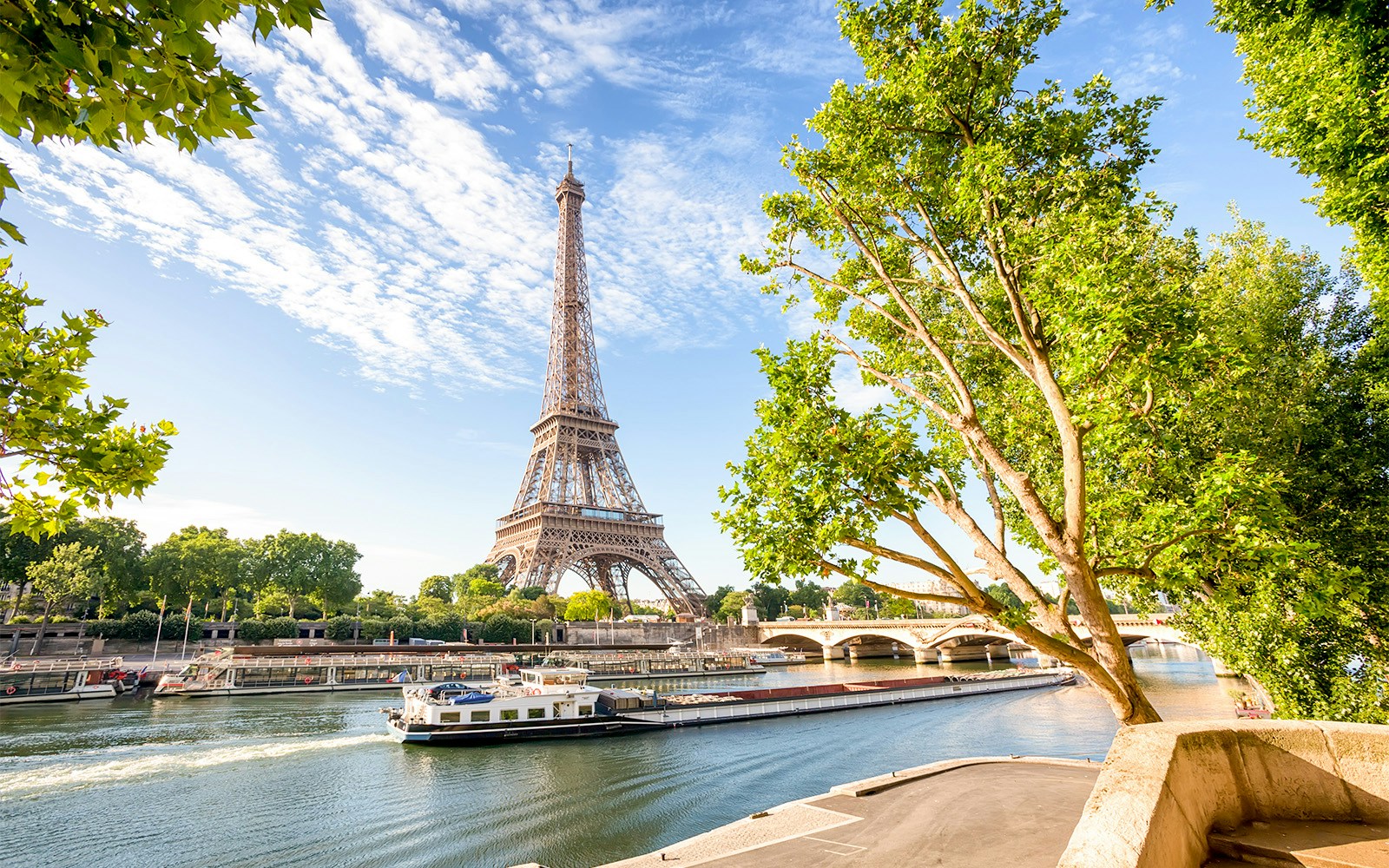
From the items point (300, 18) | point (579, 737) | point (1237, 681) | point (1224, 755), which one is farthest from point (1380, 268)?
point (1237, 681)

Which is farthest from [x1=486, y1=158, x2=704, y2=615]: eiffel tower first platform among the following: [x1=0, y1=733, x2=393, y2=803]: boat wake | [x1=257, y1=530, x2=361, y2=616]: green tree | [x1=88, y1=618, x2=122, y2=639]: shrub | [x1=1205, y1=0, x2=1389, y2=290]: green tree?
[x1=1205, y1=0, x2=1389, y2=290]: green tree

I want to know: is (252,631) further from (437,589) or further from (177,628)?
(437,589)

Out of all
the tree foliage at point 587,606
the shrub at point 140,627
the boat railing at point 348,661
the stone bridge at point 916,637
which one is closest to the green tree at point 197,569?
the shrub at point 140,627

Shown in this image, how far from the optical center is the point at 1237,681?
149ft

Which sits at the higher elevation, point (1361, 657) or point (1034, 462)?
point (1034, 462)

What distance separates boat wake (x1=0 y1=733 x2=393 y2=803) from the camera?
66.0 feet

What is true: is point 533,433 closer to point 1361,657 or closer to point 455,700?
point 455,700

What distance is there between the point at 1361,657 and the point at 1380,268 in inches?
314

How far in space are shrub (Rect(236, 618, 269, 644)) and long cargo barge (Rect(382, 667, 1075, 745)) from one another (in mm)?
30583

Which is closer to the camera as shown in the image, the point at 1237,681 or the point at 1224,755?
the point at 1224,755

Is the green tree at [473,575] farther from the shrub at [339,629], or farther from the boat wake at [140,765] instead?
the boat wake at [140,765]

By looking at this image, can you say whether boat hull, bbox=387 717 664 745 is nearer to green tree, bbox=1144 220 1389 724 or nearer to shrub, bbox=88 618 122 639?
green tree, bbox=1144 220 1389 724

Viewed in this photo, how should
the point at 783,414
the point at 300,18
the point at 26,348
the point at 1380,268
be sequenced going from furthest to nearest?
the point at 1380,268
the point at 783,414
the point at 26,348
the point at 300,18

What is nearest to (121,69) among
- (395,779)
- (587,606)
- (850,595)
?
(395,779)
